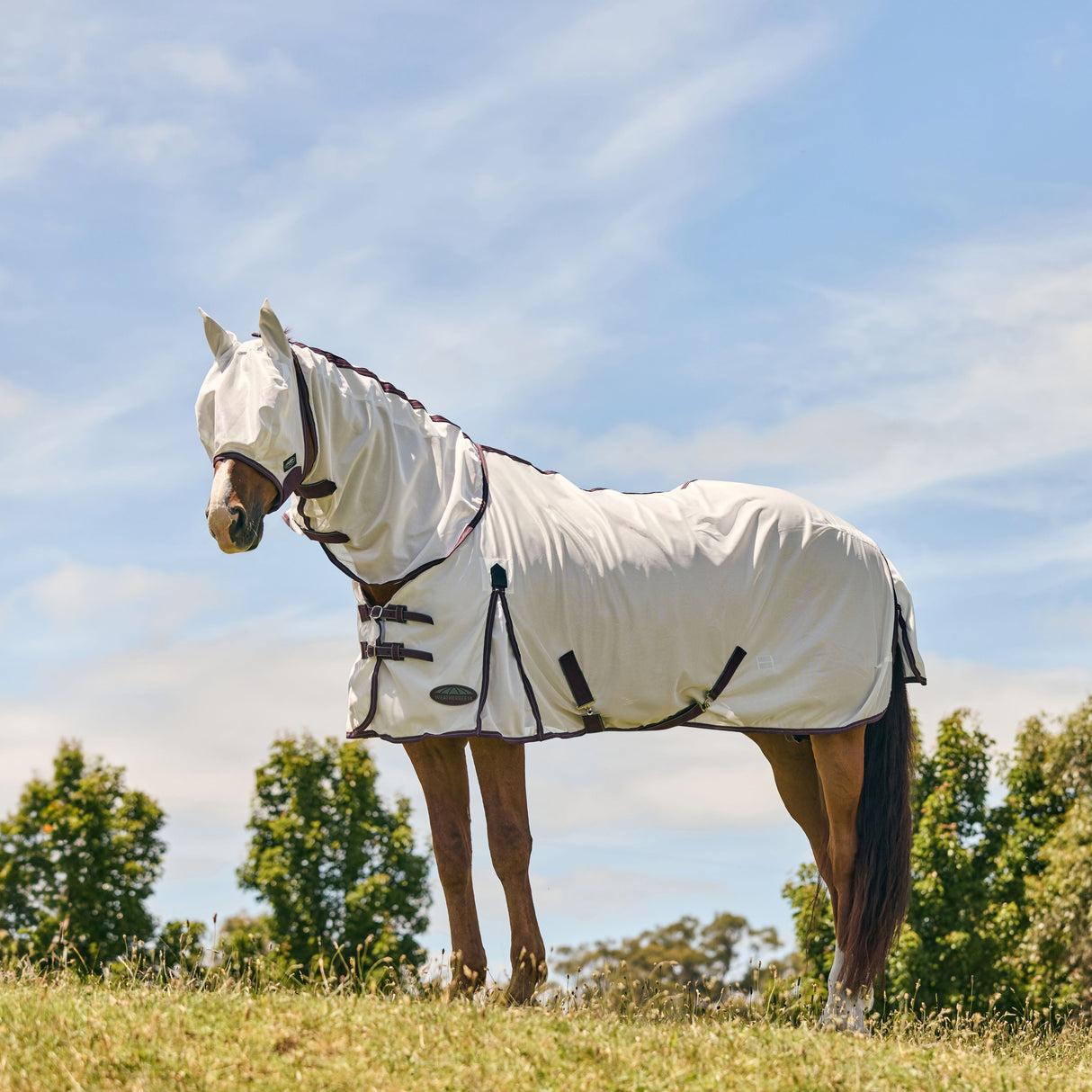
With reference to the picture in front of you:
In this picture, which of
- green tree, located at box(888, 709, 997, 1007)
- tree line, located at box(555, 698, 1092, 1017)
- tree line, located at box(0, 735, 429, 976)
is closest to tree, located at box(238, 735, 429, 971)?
tree line, located at box(0, 735, 429, 976)

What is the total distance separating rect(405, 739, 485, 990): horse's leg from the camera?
→ 6.50 metres

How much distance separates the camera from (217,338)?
6.65 metres

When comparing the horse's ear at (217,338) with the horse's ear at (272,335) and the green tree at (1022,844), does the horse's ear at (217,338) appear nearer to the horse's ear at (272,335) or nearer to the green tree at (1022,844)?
the horse's ear at (272,335)

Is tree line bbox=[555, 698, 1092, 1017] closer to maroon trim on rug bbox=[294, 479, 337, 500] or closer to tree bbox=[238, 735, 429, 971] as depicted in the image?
tree bbox=[238, 735, 429, 971]

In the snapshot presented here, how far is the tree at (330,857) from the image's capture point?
86.5 ft

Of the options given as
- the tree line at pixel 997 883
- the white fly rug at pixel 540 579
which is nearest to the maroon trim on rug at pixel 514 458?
the white fly rug at pixel 540 579

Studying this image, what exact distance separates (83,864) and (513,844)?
21258mm

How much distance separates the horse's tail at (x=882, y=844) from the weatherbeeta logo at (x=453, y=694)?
9.50ft

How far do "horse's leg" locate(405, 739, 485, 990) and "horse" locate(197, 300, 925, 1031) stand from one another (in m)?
0.01

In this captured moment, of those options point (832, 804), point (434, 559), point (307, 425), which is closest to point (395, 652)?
point (434, 559)

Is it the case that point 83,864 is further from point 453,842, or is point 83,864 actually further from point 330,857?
point 453,842

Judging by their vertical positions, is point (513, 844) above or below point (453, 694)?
below

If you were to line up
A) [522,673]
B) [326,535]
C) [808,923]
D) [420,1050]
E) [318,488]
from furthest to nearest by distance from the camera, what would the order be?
1. [808,923]
2. [326,535]
3. [318,488]
4. [522,673]
5. [420,1050]

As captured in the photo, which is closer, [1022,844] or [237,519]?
[237,519]
